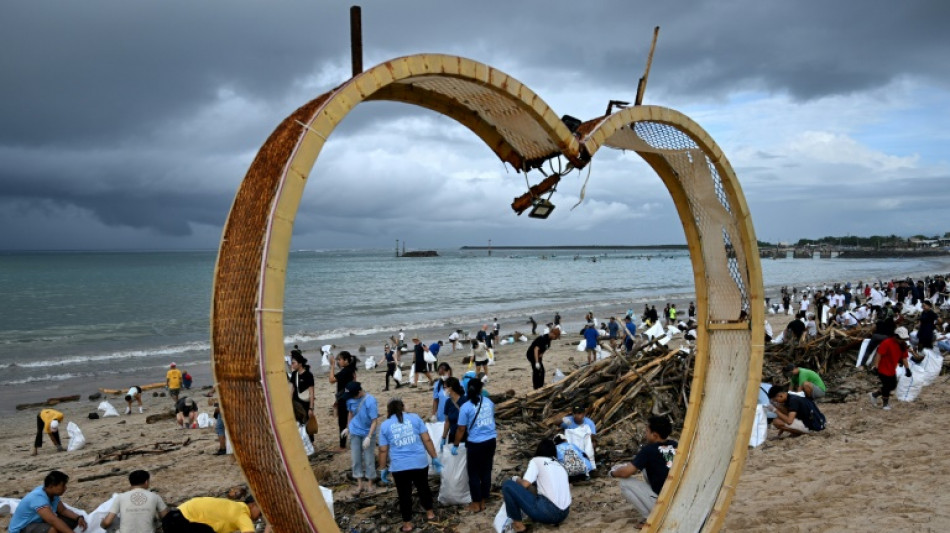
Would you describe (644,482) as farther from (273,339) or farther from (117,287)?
(117,287)

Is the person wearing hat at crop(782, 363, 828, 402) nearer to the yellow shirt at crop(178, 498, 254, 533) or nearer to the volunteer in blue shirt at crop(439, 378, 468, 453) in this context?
the volunteer in blue shirt at crop(439, 378, 468, 453)

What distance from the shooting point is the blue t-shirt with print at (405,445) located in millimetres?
6625

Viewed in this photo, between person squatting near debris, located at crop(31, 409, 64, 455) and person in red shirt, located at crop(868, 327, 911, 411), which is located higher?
person in red shirt, located at crop(868, 327, 911, 411)

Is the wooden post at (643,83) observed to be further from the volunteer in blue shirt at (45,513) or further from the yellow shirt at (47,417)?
the yellow shirt at (47,417)

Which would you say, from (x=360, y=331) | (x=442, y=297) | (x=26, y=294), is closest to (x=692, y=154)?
(x=360, y=331)

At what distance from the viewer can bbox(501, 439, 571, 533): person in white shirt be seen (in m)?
6.39

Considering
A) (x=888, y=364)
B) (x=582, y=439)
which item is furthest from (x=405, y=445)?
(x=888, y=364)

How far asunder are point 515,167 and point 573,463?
4784 millimetres

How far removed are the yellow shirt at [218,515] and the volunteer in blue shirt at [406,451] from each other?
160cm

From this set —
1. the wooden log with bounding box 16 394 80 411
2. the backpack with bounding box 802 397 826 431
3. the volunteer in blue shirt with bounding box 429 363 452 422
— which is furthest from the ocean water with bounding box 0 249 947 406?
the backpack with bounding box 802 397 826 431

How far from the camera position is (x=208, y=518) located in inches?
223

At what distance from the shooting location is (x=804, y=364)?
1302 centimetres

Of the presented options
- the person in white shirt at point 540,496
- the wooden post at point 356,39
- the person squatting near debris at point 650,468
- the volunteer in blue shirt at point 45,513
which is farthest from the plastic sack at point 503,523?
the wooden post at point 356,39

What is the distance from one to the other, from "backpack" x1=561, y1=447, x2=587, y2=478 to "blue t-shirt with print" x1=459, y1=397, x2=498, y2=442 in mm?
1426
